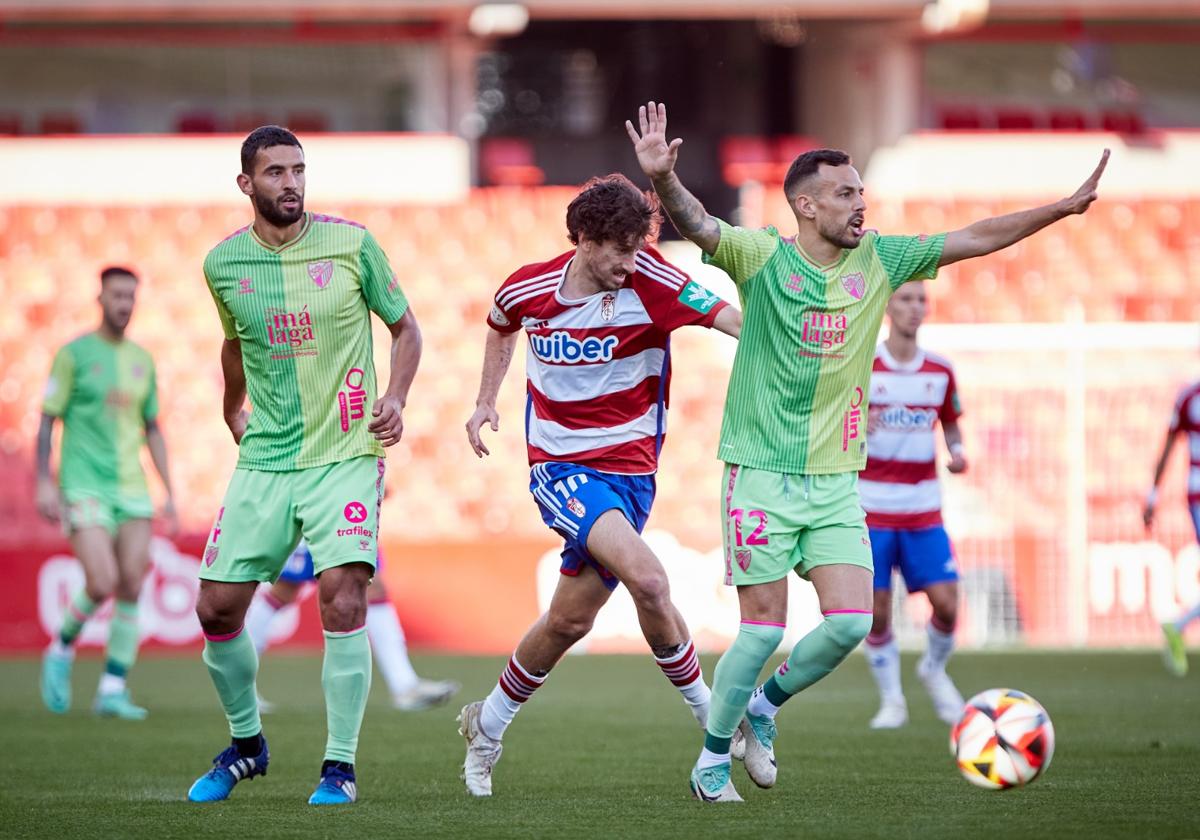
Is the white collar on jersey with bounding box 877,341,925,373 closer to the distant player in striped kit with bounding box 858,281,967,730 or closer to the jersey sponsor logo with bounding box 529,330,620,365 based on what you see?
the distant player in striped kit with bounding box 858,281,967,730

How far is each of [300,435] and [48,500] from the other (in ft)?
15.7

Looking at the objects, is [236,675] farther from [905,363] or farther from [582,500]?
[905,363]

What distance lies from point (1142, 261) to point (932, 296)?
279cm

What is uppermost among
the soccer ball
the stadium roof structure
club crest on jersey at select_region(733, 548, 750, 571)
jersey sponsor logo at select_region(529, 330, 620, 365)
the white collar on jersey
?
the stadium roof structure

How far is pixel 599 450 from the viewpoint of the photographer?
21.8ft

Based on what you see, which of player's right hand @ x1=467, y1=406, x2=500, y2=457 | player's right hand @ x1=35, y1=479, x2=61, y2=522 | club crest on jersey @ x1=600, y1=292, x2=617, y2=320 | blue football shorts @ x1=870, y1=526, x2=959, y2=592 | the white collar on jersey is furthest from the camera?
player's right hand @ x1=35, y1=479, x2=61, y2=522

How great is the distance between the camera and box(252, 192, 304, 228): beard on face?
6.40 metres

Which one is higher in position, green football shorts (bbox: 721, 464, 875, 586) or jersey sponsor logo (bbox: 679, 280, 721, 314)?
jersey sponsor logo (bbox: 679, 280, 721, 314)

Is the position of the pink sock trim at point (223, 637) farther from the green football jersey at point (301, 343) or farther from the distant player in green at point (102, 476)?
the distant player in green at point (102, 476)

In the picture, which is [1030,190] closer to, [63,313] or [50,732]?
Result: [63,313]

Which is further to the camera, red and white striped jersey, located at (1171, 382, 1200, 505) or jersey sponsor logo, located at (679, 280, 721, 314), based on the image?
red and white striped jersey, located at (1171, 382, 1200, 505)

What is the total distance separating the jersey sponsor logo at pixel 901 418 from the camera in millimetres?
9703

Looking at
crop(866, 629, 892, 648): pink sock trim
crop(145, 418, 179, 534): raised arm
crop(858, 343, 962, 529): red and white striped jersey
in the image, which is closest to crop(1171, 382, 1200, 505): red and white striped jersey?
crop(858, 343, 962, 529): red and white striped jersey

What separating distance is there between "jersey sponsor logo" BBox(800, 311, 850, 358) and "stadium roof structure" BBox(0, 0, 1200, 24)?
1677cm
